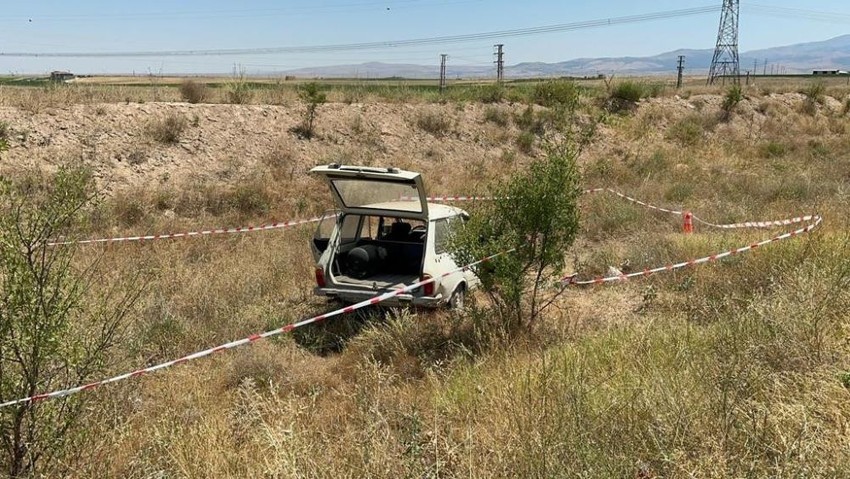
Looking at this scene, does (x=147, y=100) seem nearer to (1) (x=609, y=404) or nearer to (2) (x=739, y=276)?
(2) (x=739, y=276)

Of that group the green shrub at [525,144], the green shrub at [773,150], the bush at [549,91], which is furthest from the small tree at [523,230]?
the green shrub at [773,150]

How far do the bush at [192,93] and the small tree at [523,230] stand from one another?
14.6 meters

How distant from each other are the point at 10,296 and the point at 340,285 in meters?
4.33

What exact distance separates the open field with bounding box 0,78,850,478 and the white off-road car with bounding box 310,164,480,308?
0.43 meters

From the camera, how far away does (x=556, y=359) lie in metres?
5.26

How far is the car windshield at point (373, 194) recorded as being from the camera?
793 cm

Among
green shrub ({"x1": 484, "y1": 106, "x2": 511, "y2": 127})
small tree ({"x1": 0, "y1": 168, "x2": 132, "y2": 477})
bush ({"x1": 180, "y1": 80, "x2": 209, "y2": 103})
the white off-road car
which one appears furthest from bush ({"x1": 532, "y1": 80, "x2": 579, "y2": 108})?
small tree ({"x1": 0, "y1": 168, "x2": 132, "y2": 477})

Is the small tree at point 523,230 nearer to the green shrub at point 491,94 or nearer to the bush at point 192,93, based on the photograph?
the bush at point 192,93

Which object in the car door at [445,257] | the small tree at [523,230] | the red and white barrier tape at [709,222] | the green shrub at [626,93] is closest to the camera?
the small tree at [523,230]

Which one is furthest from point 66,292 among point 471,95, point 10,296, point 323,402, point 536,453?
point 471,95

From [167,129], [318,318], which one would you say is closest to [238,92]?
[167,129]

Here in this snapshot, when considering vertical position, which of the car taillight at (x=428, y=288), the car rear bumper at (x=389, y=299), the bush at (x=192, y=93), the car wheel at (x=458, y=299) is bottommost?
the car wheel at (x=458, y=299)

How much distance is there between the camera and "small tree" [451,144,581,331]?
22.5ft

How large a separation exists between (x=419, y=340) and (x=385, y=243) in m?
2.26
